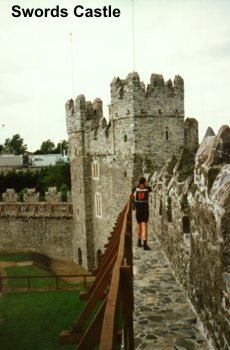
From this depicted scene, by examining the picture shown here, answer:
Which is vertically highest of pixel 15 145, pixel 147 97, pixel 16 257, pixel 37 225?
pixel 15 145

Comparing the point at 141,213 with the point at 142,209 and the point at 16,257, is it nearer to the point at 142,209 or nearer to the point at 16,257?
the point at 142,209

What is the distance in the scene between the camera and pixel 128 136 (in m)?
20.4

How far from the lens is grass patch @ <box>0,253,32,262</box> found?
27763mm

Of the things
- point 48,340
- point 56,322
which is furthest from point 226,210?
point 56,322

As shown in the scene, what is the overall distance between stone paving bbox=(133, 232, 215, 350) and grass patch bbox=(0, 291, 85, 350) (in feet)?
20.6

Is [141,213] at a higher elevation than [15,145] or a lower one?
→ lower

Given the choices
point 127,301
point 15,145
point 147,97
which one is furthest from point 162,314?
point 15,145

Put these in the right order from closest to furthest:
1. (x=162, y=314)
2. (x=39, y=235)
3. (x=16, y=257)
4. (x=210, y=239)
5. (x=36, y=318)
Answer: (x=210, y=239) → (x=162, y=314) → (x=36, y=318) → (x=16, y=257) → (x=39, y=235)

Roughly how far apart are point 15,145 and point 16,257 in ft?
263

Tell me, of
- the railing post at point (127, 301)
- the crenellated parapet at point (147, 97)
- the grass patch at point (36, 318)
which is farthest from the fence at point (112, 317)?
the crenellated parapet at point (147, 97)

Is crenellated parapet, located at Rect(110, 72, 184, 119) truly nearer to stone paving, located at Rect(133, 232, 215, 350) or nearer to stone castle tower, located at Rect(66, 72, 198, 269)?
stone castle tower, located at Rect(66, 72, 198, 269)

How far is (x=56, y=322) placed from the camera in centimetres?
1442

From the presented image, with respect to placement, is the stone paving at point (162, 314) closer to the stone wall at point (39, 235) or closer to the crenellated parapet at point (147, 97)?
the crenellated parapet at point (147, 97)

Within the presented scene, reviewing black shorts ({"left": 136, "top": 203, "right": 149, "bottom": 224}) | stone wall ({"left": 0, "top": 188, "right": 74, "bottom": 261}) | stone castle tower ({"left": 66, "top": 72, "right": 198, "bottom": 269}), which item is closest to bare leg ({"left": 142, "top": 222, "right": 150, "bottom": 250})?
black shorts ({"left": 136, "top": 203, "right": 149, "bottom": 224})
